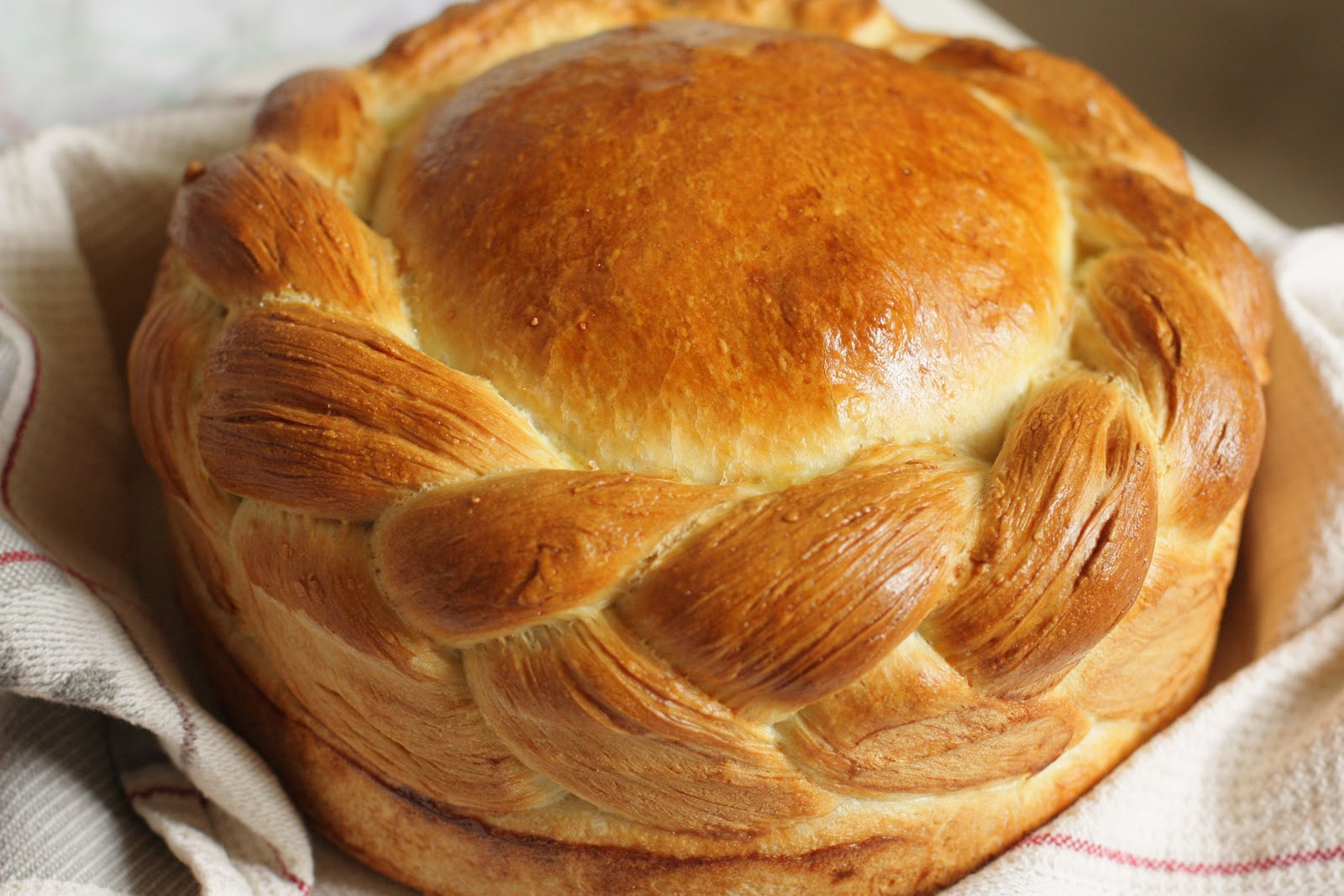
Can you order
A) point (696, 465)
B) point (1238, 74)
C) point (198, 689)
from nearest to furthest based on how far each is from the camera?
1. point (696, 465)
2. point (198, 689)
3. point (1238, 74)

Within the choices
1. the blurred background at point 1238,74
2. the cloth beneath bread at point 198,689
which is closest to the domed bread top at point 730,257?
the cloth beneath bread at point 198,689

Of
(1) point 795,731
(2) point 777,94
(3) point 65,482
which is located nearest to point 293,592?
(1) point 795,731

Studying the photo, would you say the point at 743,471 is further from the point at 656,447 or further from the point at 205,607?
the point at 205,607

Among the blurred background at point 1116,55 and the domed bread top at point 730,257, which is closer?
the domed bread top at point 730,257

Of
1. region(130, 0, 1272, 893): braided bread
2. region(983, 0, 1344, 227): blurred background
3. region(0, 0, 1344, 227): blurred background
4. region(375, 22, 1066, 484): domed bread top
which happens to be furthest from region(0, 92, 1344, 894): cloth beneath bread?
region(983, 0, 1344, 227): blurred background

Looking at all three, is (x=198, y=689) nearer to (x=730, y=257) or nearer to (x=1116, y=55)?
(x=730, y=257)

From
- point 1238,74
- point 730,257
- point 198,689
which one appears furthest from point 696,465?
point 1238,74

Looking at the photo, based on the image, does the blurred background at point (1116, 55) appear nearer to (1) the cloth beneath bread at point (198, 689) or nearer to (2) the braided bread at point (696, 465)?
(1) the cloth beneath bread at point (198, 689)
